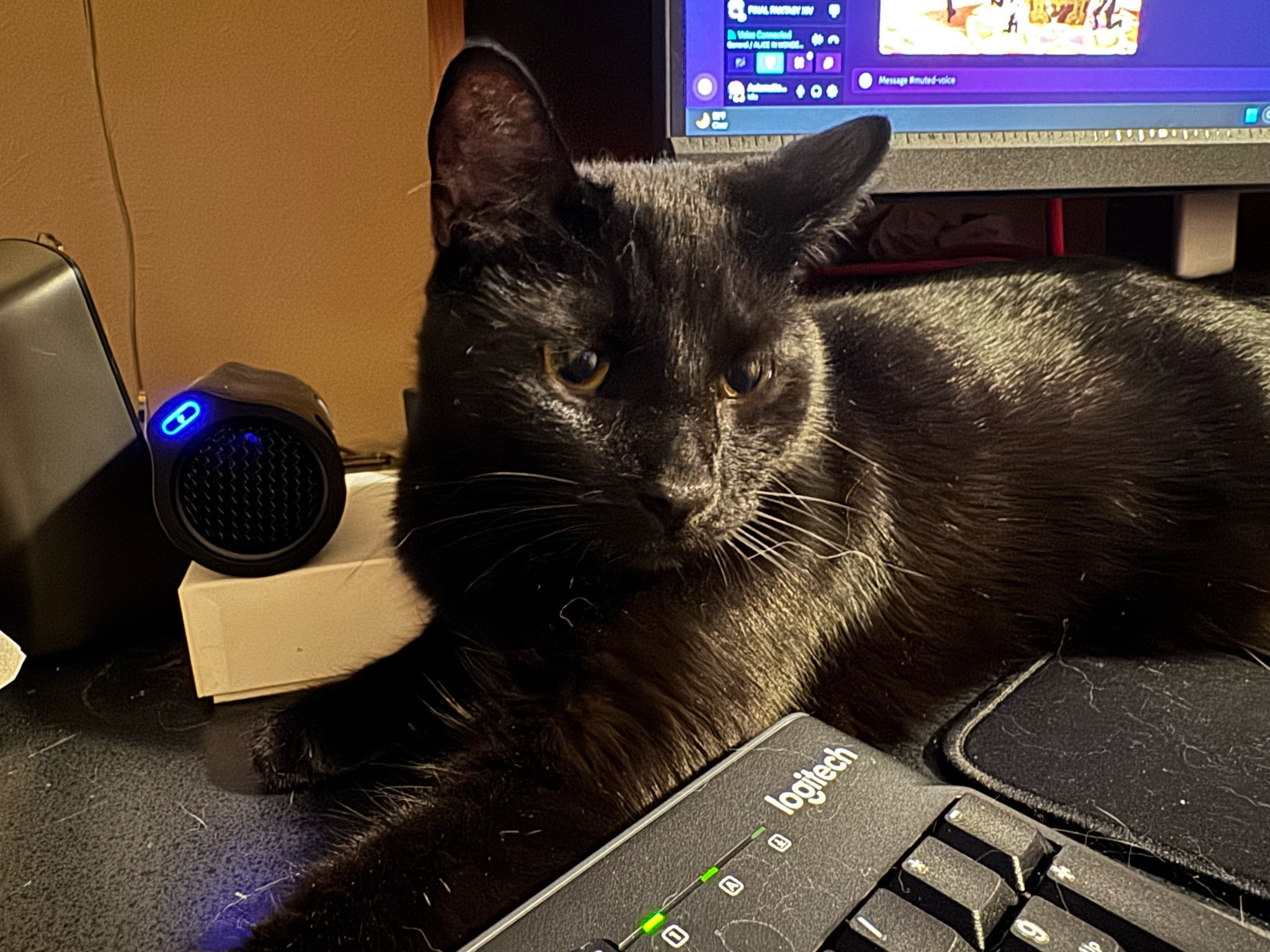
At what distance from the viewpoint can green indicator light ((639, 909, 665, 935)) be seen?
13.0 inches

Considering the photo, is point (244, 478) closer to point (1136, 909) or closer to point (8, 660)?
point (8, 660)

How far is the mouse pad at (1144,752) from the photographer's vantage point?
0.41 meters

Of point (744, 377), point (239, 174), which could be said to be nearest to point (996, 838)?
point (744, 377)

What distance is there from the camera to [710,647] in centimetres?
55

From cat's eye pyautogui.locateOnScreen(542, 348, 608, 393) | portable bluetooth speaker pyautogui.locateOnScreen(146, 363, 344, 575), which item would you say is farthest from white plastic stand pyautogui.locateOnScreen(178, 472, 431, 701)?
cat's eye pyautogui.locateOnScreen(542, 348, 608, 393)

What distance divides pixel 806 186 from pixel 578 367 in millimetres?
207

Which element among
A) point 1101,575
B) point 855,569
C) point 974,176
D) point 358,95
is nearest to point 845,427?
point 855,569

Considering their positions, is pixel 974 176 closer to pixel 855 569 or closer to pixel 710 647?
pixel 855 569

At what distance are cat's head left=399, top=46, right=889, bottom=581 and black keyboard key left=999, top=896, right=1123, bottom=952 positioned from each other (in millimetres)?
267

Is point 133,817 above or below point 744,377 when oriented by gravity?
below

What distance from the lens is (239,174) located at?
1.04m

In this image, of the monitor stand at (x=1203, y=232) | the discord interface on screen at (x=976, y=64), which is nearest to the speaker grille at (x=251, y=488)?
the discord interface on screen at (x=976, y=64)

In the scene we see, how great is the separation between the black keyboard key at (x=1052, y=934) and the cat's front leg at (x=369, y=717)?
339mm

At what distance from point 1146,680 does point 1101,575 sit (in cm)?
15
